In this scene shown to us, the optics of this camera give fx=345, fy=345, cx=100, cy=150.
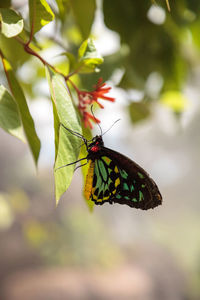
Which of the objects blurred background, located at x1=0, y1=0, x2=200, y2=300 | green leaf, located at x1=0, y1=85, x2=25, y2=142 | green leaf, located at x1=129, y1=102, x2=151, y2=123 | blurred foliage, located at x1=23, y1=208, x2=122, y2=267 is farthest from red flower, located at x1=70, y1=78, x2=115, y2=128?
blurred foliage, located at x1=23, y1=208, x2=122, y2=267

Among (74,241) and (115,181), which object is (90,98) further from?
(74,241)

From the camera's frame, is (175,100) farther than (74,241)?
No

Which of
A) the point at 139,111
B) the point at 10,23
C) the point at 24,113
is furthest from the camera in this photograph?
the point at 139,111

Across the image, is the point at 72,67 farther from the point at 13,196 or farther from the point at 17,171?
the point at 17,171

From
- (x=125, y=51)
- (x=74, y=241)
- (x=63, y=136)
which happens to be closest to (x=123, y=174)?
(x=63, y=136)

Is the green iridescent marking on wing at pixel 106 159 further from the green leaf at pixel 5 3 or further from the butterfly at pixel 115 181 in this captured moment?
the green leaf at pixel 5 3

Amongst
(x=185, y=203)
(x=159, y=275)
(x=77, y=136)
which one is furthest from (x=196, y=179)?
(x=77, y=136)
